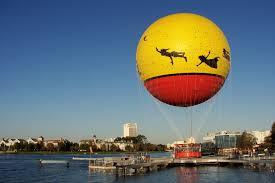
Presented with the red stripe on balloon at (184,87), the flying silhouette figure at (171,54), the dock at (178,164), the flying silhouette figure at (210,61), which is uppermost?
the flying silhouette figure at (171,54)

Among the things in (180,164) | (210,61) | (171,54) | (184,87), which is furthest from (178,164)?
(171,54)

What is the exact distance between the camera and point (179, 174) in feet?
181

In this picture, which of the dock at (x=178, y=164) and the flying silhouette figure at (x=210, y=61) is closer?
the flying silhouette figure at (x=210, y=61)

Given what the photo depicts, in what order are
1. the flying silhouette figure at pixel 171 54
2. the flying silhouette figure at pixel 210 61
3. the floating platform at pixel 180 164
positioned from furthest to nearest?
the floating platform at pixel 180 164, the flying silhouette figure at pixel 210 61, the flying silhouette figure at pixel 171 54

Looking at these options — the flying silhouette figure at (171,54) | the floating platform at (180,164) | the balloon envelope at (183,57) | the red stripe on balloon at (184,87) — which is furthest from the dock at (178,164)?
the flying silhouette figure at (171,54)

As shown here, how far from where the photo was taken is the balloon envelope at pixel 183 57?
38.2 metres

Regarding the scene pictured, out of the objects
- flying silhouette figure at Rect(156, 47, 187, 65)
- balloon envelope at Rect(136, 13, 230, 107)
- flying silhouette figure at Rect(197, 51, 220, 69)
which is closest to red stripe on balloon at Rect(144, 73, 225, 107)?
balloon envelope at Rect(136, 13, 230, 107)

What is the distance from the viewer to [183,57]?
3831cm

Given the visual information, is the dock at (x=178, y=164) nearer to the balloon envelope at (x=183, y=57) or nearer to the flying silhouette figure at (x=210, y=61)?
the balloon envelope at (x=183, y=57)

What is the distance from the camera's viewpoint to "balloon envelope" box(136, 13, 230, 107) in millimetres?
38188

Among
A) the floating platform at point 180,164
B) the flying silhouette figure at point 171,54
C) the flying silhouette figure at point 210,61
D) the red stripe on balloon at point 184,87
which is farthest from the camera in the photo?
the floating platform at point 180,164

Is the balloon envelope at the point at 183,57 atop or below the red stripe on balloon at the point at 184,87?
atop

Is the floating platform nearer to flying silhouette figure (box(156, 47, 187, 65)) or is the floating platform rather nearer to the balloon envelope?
the balloon envelope

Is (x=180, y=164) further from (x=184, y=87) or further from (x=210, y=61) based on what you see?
(x=210, y=61)
